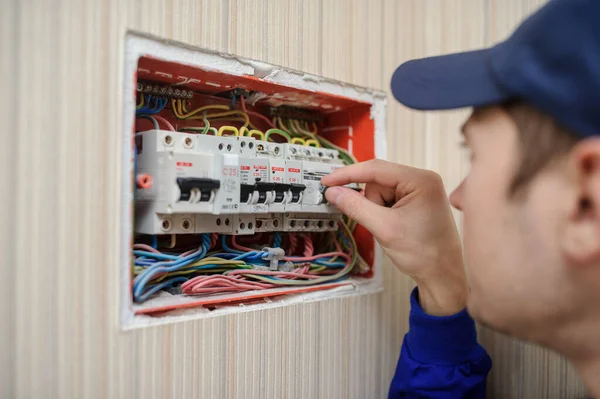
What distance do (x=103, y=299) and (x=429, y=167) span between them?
84cm

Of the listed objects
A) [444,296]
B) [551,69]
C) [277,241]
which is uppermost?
[551,69]

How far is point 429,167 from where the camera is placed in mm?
1196

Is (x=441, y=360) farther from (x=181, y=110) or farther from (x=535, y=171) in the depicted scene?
(x=181, y=110)

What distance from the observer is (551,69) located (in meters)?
0.51

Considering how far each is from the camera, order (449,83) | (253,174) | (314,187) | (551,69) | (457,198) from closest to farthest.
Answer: (551,69) < (449,83) < (457,198) < (253,174) < (314,187)

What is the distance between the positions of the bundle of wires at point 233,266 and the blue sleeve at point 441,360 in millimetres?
214

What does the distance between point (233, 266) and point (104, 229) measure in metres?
0.30

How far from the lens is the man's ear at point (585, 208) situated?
0.49 metres

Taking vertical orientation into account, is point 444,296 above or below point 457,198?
below

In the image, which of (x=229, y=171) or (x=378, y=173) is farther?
(x=378, y=173)

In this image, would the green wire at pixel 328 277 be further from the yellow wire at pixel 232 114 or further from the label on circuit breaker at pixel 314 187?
the yellow wire at pixel 232 114

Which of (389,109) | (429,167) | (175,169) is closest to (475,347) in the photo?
(429,167)

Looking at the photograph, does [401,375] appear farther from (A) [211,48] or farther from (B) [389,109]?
(A) [211,48]

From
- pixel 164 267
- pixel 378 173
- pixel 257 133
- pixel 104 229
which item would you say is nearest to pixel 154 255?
pixel 164 267
